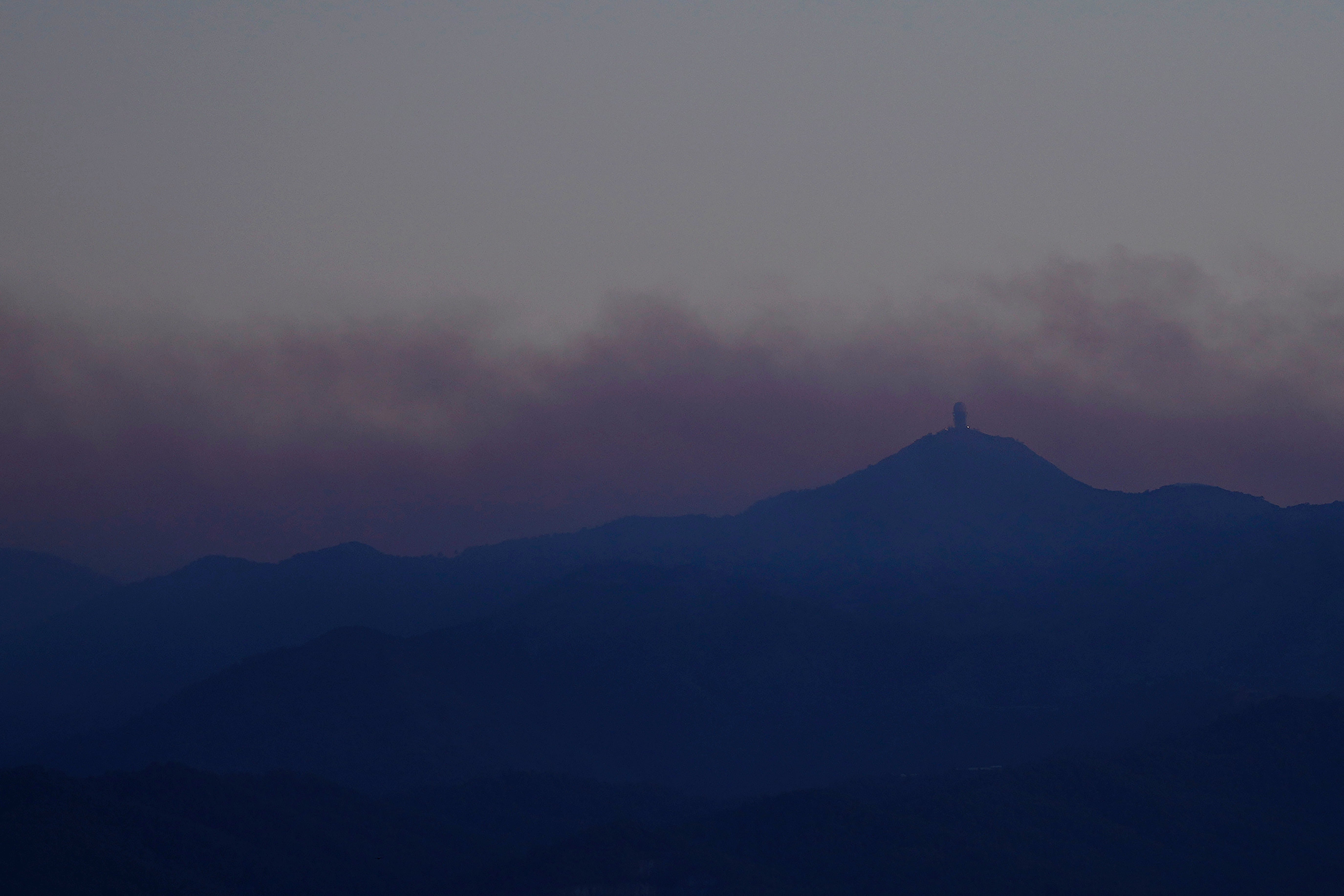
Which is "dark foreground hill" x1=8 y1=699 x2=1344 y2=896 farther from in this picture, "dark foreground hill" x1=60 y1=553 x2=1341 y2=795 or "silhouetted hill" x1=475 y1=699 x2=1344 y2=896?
"dark foreground hill" x1=60 y1=553 x2=1341 y2=795

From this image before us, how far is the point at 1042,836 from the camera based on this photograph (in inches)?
3113

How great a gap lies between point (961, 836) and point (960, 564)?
104 meters

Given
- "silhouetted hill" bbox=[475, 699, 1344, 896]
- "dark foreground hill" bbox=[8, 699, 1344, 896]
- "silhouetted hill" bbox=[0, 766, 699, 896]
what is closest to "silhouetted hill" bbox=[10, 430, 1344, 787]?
"silhouetted hill" bbox=[475, 699, 1344, 896]

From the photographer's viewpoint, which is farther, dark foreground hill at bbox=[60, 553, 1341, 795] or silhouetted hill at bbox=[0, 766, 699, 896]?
dark foreground hill at bbox=[60, 553, 1341, 795]

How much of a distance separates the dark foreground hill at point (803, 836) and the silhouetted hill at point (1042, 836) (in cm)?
14

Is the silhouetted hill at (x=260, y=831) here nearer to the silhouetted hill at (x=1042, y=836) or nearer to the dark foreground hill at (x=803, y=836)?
the dark foreground hill at (x=803, y=836)

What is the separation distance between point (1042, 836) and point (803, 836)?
1335 cm

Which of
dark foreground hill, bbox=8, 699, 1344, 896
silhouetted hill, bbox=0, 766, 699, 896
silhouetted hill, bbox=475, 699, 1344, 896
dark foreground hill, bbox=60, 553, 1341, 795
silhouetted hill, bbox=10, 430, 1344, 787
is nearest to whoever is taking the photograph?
silhouetted hill, bbox=0, 766, 699, 896

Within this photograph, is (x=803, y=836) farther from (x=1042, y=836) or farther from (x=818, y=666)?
(x=818, y=666)

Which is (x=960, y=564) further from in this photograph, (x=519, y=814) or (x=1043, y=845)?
(x=1043, y=845)

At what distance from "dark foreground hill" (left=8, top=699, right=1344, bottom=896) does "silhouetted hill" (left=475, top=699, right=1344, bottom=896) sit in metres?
0.14

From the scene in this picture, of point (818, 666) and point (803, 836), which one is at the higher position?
point (818, 666)

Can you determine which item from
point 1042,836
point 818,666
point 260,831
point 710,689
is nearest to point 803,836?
point 1042,836

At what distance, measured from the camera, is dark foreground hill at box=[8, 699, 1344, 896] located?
72.1 meters
